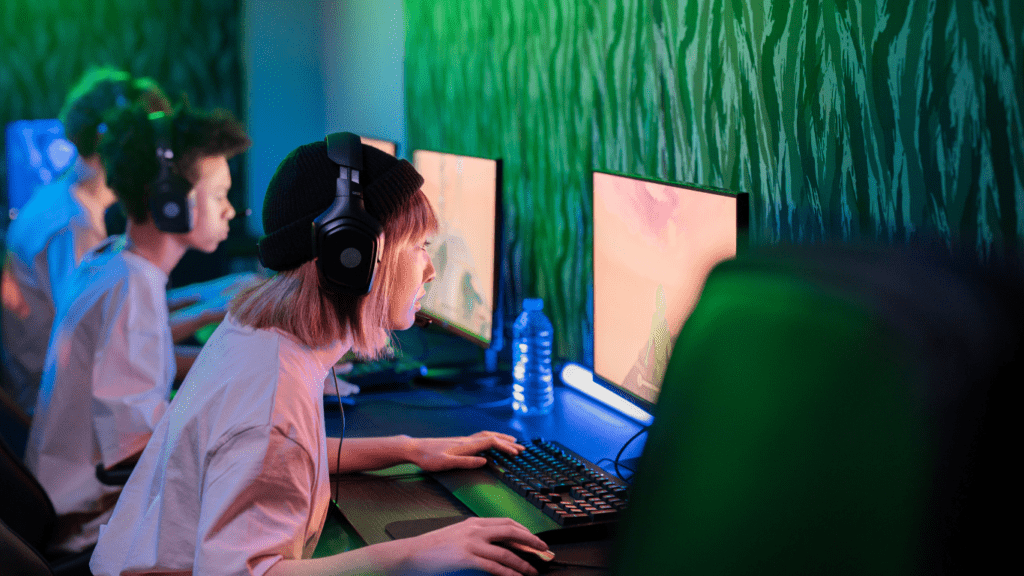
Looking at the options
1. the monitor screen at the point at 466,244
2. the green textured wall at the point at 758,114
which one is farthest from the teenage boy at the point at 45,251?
the green textured wall at the point at 758,114

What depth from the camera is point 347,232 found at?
3.62ft

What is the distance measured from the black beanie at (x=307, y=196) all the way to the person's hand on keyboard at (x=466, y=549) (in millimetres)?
403

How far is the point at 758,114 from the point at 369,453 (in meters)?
0.86

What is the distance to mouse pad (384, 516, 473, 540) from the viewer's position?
1.16 metres

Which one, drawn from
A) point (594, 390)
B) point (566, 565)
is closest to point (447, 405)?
point (594, 390)

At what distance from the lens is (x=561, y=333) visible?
6.85 ft

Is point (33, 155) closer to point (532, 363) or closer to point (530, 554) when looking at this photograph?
point (532, 363)

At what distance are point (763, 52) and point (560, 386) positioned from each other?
0.91 metres

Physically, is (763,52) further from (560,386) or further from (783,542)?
(783,542)

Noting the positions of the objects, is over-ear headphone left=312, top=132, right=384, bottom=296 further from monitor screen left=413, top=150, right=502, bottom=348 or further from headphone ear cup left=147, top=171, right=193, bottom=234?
headphone ear cup left=147, top=171, right=193, bottom=234

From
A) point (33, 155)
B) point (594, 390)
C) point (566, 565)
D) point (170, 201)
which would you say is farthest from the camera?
point (33, 155)

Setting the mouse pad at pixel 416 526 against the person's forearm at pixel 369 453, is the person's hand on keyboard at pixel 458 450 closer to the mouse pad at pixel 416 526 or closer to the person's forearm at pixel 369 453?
the person's forearm at pixel 369 453

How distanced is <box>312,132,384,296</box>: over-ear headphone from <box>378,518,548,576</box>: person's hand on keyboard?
0.34 metres

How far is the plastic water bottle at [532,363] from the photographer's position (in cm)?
185
